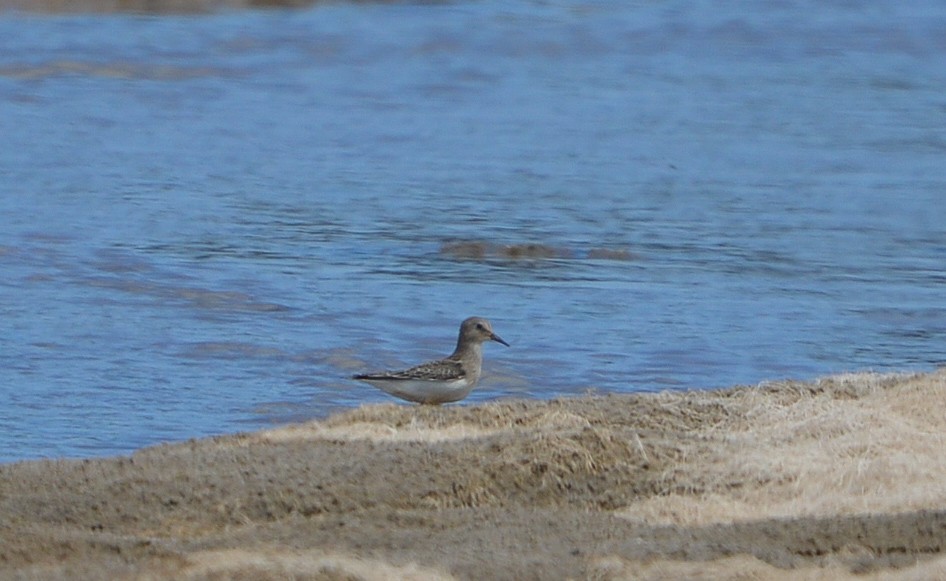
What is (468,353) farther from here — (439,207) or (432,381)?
(439,207)

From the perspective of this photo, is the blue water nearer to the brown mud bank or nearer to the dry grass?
the brown mud bank

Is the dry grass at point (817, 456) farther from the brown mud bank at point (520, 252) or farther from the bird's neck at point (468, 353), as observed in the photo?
the brown mud bank at point (520, 252)

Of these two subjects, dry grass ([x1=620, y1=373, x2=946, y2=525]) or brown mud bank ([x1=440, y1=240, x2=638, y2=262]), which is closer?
dry grass ([x1=620, y1=373, x2=946, y2=525])

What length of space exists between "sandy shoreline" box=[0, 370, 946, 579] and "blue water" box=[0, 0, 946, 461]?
184 cm

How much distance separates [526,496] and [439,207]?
7.94m

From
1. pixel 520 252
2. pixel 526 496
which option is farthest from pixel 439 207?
pixel 526 496

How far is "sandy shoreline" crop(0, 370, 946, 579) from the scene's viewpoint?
471cm

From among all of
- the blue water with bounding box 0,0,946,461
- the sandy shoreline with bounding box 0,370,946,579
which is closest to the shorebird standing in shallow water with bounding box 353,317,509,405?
the blue water with bounding box 0,0,946,461

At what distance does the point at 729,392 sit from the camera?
716cm

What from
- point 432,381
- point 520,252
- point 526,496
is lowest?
point 520,252

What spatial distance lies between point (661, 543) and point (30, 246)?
7.90 meters

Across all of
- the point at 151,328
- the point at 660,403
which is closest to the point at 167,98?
the point at 151,328

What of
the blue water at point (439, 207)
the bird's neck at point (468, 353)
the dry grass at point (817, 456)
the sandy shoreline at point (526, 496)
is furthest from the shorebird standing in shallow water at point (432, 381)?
the dry grass at point (817, 456)

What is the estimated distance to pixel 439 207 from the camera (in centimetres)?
1355
